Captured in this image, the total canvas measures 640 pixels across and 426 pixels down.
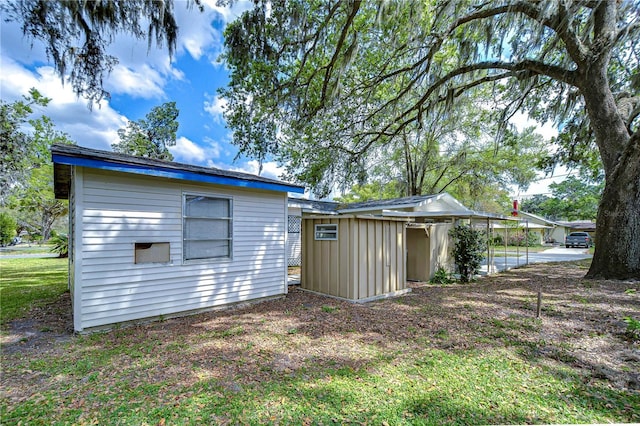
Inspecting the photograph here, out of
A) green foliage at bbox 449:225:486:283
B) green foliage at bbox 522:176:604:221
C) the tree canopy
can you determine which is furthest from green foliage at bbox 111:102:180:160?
green foliage at bbox 522:176:604:221

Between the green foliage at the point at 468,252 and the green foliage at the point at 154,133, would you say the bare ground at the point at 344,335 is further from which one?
the green foliage at the point at 154,133

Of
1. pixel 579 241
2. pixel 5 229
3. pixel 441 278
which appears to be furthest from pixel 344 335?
pixel 5 229

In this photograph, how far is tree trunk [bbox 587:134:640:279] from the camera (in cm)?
705

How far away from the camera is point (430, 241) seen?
9.18 m

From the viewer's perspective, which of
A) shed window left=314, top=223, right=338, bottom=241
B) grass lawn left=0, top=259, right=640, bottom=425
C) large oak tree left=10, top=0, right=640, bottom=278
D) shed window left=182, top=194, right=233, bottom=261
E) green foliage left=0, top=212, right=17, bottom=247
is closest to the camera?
grass lawn left=0, top=259, right=640, bottom=425

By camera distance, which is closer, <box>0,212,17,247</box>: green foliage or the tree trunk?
the tree trunk

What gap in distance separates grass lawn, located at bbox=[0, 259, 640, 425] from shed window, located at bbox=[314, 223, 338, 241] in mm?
1905

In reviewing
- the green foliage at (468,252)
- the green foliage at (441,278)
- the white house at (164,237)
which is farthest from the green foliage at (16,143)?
the green foliage at (468,252)

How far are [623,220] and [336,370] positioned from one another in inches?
345

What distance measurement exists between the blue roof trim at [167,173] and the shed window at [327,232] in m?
1.15

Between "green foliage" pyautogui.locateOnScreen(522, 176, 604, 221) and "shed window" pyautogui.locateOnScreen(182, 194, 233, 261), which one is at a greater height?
"green foliage" pyautogui.locateOnScreen(522, 176, 604, 221)

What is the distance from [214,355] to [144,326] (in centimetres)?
187

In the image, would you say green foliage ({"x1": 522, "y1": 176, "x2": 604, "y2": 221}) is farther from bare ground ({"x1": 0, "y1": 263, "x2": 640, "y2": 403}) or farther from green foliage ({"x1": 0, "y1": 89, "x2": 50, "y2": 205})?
green foliage ({"x1": 0, "y1": 89, "x2": 50, "y2": 205})

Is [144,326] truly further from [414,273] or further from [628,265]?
[628,265]
